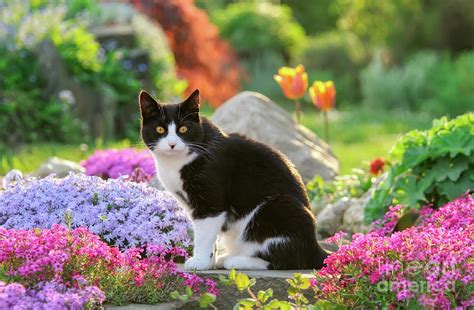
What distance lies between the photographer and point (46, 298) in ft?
12.3

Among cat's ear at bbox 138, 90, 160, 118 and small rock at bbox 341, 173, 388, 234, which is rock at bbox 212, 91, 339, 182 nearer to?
small rock at bbox 341, 173, 388, 234

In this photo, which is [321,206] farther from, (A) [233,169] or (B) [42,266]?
(B) [42,266]

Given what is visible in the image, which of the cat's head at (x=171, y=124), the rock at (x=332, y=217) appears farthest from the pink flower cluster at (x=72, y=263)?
the rock at (x=332, y=217)

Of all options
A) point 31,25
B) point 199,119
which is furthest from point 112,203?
point 31,25

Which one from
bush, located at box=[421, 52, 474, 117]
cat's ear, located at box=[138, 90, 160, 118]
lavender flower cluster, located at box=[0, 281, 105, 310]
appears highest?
bush, located at box=[421, 52, 474, 117]

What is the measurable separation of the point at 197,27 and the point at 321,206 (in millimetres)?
9322

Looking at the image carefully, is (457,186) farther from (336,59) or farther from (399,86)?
(336,59)

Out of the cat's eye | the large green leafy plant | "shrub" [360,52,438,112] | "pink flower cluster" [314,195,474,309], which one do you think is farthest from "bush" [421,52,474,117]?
"pink flower cluster" [314,195,474,309]

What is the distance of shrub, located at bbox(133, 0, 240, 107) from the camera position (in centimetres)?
1591

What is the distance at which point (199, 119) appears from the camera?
15.9 feet

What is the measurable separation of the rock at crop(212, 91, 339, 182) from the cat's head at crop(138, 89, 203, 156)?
2.68 m

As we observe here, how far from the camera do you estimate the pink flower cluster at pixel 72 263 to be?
394 centimetres

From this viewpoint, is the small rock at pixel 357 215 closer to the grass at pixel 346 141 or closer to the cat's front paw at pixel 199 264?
the cat's front paw at pixel 199 264

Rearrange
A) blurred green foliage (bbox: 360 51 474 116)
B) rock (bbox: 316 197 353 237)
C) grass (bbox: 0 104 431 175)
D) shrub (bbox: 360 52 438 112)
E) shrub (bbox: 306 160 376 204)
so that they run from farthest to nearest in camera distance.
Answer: shrub (bbox: 360 52 438 112), blurred green foliage (bbox: 360 51 474 116), grass (bbox: 0 104 431 175), shrub (bbox: 306 160 376 204), rock (bbox: 316 197 353 237)
